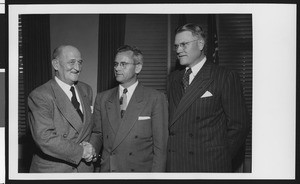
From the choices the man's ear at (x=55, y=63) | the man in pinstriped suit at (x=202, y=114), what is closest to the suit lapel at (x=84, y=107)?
the man's ear at (x=55, y=63)

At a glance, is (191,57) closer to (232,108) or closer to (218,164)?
(232,108)

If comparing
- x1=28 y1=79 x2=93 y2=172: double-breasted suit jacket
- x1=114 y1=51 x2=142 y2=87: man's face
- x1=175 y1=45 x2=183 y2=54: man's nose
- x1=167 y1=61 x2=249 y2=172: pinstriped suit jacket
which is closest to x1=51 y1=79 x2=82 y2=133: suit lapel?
x1=28 y1=79 x2=93 y2=172: double-breasted suit jacket

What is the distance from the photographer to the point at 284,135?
64.3 inches

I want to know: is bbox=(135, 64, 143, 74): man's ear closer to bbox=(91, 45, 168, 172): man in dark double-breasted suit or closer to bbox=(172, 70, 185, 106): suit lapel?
bbox=(91, 45, 168, 172): man in dark double-breasted suit

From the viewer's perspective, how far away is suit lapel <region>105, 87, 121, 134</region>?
5.08 ft

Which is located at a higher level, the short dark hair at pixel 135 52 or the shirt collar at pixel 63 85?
the short dark hair at pixel 135 52

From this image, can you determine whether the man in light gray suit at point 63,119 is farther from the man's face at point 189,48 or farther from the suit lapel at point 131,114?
the man's face at point 189,48

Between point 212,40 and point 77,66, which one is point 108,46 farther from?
point 212,40

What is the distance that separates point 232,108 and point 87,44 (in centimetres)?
73

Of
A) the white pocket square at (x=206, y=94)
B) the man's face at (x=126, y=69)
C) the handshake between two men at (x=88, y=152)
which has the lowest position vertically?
the handshake between two men at (x=88, y=152)

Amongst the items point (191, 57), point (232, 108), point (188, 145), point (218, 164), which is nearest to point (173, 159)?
point (188, 145)

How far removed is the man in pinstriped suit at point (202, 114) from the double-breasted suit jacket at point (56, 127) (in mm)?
408

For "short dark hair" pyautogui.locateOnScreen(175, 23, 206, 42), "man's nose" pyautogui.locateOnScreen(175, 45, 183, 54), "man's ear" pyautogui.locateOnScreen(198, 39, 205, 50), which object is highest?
"short dark hair" pyautogui.locateOnScreen(175, 23, 206, 42)

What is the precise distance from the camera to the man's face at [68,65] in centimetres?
154
